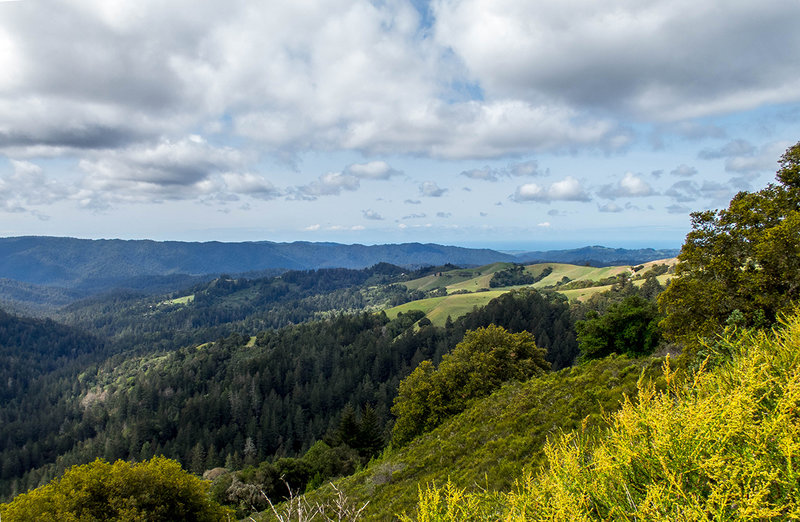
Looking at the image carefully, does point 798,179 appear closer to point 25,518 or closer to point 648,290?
point 25,518

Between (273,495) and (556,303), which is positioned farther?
(556,303)

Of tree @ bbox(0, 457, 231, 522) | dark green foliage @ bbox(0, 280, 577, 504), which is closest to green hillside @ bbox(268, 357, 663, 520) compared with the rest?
tree @ bbox(0, 457, 231, 522)

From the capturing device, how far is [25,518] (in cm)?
2242

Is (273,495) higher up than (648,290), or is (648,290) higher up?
(648,290)

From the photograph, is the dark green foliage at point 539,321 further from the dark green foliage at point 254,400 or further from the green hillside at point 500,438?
the green hillside at point 500,438

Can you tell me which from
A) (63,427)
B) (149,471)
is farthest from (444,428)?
(63,427)

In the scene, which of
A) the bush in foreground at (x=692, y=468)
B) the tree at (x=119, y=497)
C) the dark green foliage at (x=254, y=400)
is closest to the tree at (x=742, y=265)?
the bush in foreground at (x=692, y=468)

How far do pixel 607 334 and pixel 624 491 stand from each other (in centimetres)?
4294

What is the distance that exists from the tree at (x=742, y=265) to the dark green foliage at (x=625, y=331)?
19.5 m

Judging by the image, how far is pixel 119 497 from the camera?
2428 cm

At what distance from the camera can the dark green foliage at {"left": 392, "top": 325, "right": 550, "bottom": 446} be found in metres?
41.5

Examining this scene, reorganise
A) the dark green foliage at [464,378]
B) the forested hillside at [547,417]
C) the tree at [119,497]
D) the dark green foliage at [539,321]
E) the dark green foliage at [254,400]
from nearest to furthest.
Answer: the forested hillside at [547,417], the tree at [119,497], the dark green foliage at [464,378], the dark green foliage at [539,321], the dark green foliage at [254,400]

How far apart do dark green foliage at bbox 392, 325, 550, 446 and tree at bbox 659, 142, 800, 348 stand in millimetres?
22819

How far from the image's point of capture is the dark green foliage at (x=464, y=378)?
41469mm
